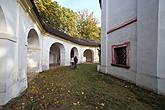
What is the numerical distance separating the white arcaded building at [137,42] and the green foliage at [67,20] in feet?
55.7

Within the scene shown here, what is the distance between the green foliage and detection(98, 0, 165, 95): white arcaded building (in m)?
17.0

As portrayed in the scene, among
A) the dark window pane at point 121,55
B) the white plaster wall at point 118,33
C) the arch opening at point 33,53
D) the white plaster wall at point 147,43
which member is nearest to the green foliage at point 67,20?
the arch opening at point 33,53

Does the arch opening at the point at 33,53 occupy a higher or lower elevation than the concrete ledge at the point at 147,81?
higher

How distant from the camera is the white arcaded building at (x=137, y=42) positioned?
21.8 feet

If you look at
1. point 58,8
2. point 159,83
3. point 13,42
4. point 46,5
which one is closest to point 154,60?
point 159,83

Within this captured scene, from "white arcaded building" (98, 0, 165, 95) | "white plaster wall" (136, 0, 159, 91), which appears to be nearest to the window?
"white arcaded building" (98, 0, 165, 95)

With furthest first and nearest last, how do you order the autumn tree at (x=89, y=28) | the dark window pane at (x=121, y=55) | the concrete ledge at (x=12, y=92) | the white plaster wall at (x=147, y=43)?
the autumn tree at (x=89, y=28)
the dark window pane at (x=121, y=55)
the white plaster wall at (x=147, y=43)
the concrete ledge at (x=12, y=92)

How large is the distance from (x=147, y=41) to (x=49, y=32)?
11.0 metres

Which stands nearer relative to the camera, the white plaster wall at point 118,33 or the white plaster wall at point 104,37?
the white plaster wall at point 118,33

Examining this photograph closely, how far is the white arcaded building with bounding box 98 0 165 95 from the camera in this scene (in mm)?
6637

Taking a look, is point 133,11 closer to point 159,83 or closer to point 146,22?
point 146,22

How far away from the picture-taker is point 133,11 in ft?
29.9

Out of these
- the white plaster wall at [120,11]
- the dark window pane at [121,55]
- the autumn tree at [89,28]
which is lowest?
the dark window pane at [121,55]

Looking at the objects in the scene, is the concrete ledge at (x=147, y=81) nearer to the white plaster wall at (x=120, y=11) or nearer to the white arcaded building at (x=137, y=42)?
the white arcaded building at (x=137, y=42)
